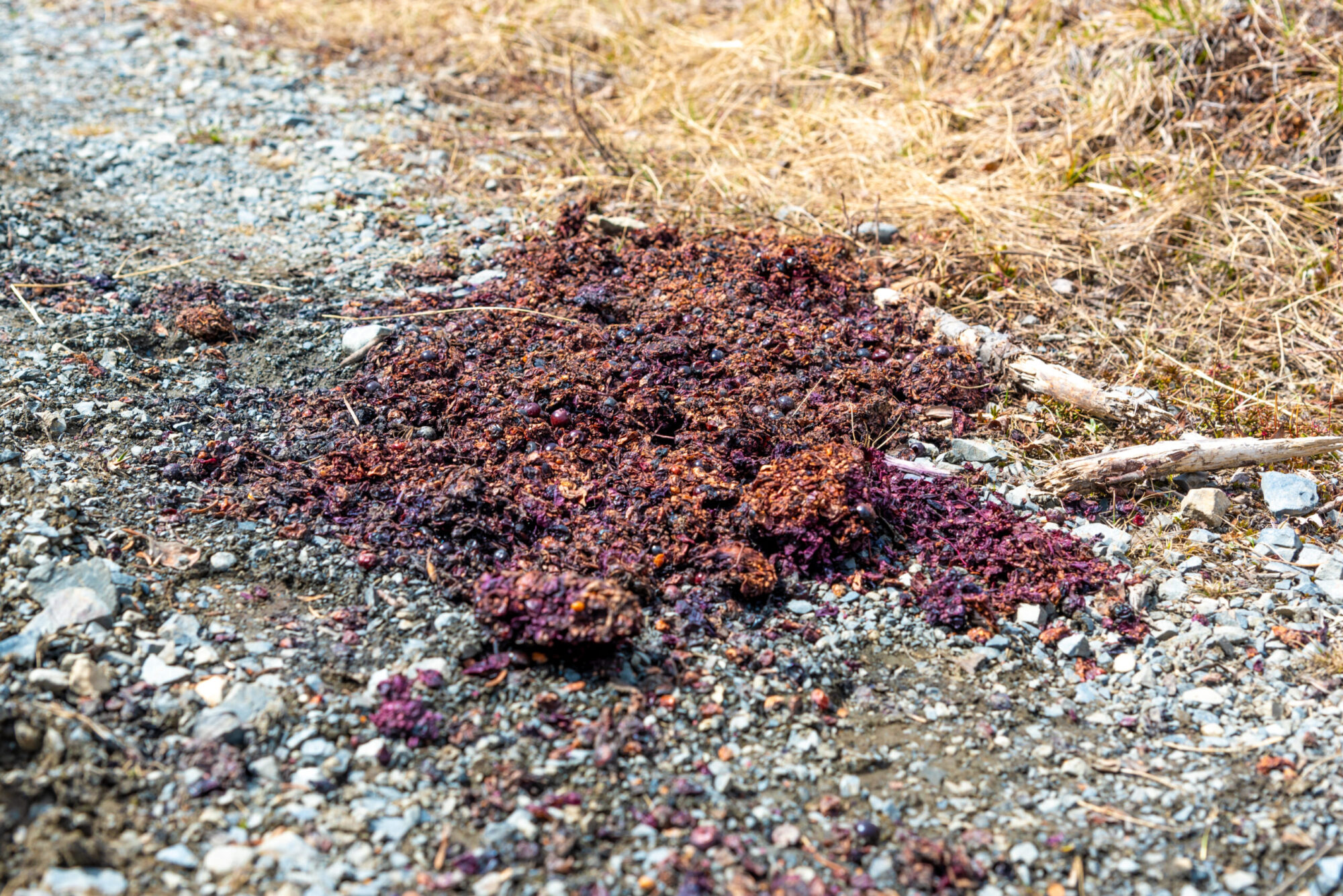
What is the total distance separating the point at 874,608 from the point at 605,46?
4.74m

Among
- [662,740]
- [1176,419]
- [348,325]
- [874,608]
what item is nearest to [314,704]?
[662,740]

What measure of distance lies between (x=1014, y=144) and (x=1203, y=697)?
10.6 ft

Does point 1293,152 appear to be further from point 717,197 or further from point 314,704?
point 314,704

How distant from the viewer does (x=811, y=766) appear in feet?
7.24

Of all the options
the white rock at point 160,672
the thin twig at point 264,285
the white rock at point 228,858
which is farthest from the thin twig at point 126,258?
the white rock at point 228,858

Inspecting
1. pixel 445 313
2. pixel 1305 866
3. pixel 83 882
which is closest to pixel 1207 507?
pixel 1305 866

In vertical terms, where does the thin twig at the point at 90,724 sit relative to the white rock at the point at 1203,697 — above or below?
above

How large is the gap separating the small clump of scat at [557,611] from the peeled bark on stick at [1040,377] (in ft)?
6.09

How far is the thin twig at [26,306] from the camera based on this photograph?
11.4 feet

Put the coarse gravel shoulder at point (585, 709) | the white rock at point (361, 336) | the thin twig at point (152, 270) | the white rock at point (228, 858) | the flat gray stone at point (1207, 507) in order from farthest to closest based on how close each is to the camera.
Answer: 1. the thin twig at point (152, 270)
2. the white rock at point (361, 336)
3. the flat gray stone at point (1207, 507)
4. the coarse gravel shoulder at point (585, 709)
5. the white rock at point (228, 858)

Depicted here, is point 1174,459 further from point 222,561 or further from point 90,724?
point 90,724

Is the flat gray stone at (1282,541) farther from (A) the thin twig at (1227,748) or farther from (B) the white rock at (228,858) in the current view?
(B) the white rock at (228,858)

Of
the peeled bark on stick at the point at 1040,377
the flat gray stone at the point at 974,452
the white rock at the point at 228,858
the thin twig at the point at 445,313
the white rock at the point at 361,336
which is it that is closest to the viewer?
the white rock at the point at 228,858

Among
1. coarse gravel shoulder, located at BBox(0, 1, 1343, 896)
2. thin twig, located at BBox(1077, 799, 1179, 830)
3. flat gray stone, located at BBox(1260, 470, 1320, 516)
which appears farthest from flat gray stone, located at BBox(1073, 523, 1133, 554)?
thin twig, located at BBox(1077, 799, 1179, 830)
